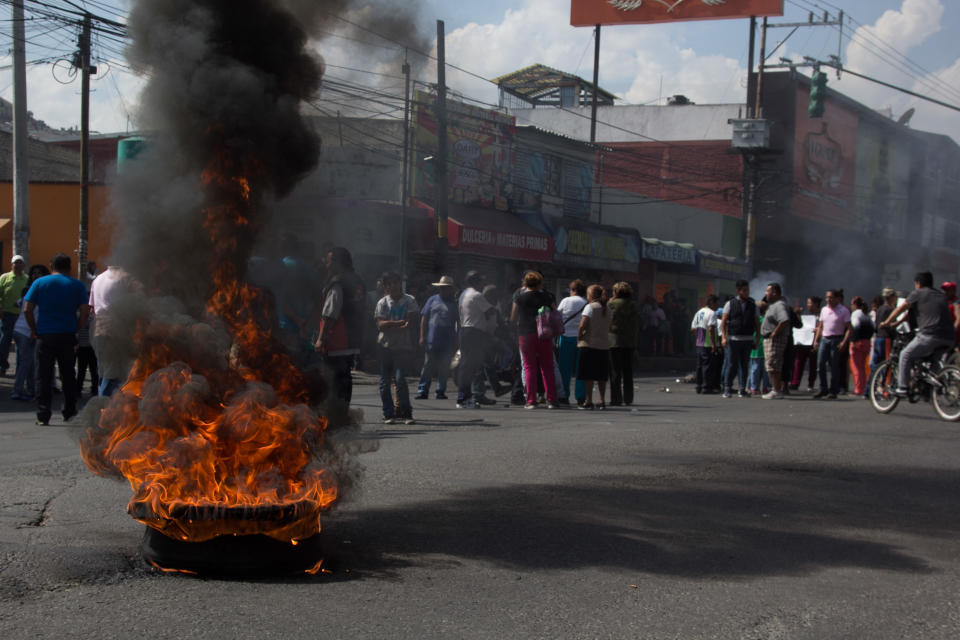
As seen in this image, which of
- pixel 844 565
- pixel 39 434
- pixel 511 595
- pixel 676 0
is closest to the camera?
pixel 511 595

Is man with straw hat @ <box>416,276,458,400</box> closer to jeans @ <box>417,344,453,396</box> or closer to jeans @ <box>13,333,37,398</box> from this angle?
jeans @ <box>417,344,453,396</box>

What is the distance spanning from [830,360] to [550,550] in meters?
12.7

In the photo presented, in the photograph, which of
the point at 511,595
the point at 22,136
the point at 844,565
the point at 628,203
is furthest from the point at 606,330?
the point at 628,203

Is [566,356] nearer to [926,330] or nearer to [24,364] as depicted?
[926,330]

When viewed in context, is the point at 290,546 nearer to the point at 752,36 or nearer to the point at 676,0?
the point at 752,36

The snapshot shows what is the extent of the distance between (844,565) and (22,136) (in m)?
17.5

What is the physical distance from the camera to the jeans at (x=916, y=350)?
1255cm

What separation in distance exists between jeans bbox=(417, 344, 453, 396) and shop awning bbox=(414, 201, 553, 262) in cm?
1114

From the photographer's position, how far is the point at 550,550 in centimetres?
523

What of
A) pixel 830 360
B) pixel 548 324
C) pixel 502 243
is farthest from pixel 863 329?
pixel 502 243

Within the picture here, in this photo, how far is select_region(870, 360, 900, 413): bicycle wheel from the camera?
13289 millimetres

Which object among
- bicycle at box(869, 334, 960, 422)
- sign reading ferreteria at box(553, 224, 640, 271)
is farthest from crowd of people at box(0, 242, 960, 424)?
sign reading ferreteria at box(553, 224, 640, 271)

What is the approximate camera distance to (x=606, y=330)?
43.3ft

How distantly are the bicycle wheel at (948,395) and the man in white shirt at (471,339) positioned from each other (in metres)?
5.80
